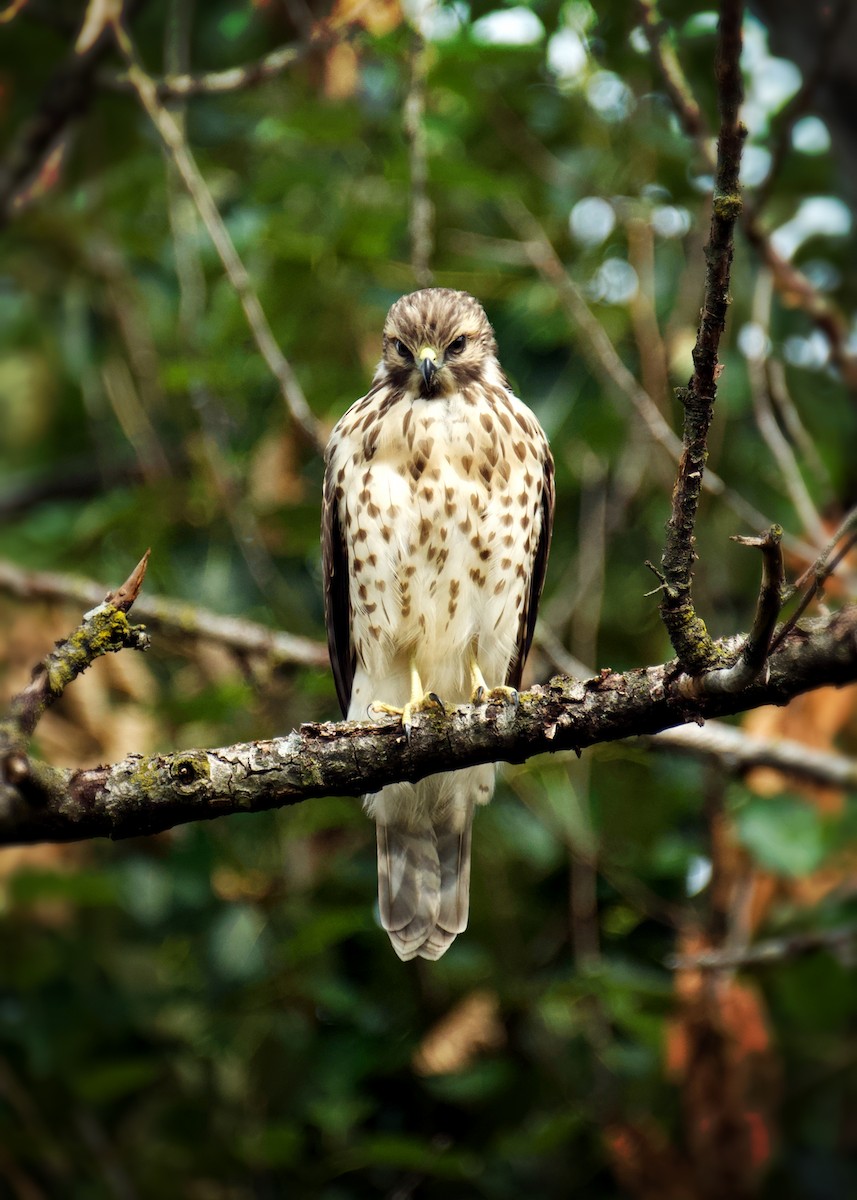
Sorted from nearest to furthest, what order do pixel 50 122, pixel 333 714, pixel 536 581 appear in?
pixel 536 581
pixel 50 122
pixel 333 714

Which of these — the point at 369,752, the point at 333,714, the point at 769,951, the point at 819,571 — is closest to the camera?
the point at 819,571

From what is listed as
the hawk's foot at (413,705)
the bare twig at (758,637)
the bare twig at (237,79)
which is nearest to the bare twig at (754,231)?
the bare twig at (237,79)

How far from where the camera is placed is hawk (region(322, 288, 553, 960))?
4.20 m

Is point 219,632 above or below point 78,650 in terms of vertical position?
above

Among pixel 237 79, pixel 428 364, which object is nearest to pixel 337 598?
pixel 428 364

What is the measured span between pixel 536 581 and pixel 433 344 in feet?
2.77

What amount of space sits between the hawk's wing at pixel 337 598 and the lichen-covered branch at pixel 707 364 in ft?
6.62

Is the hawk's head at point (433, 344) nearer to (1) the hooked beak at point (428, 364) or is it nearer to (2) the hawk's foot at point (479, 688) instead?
(1) the hooked beak at point (428, 364)

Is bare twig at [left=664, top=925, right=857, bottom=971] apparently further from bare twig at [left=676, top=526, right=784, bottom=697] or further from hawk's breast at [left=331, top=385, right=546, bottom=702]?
bare twig at [left=676, top=526, right=784, bottom=697]

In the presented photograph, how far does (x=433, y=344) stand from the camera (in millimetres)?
4484

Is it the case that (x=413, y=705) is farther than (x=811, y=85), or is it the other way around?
(x=811, y=85)

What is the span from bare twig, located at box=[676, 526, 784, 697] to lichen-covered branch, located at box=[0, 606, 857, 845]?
0.10ft

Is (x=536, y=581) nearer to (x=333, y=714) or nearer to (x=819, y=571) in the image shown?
(x=333, y=714)

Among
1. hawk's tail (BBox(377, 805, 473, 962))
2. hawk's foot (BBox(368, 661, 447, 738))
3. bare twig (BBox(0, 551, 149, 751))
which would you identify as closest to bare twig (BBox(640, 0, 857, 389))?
hawk's foot (BBox(368, 661, 447, 738))
